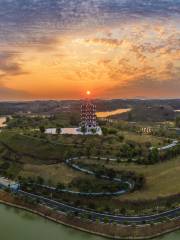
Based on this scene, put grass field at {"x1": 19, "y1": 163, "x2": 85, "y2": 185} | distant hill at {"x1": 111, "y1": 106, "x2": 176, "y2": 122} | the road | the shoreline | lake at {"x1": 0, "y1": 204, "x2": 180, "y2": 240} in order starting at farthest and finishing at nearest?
1. distant hill at {"x1": 111, "y1": 106, "x2": 176, "y2": 122}
2. grass field at {"x1": 19, "y1": 163, "x2": 85, "y2": 185}
3. the road
4. lake at {"x1": 0, "y1": 204, "x2": 180, "y2": 240}
5. the shoreline

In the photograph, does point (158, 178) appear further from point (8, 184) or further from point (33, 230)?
point (8, 184)

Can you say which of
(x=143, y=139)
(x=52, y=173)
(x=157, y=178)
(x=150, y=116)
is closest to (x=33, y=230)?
(x=52, y=173)

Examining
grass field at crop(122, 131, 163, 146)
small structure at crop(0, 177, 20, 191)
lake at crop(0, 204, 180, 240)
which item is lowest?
lake at crop(0, 204, 180, 240)

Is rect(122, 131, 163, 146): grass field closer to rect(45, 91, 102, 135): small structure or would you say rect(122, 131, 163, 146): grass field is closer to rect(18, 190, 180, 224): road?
rect(45, 91, 102, 135): small structure

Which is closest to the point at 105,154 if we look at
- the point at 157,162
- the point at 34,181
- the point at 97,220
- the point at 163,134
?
the point at 157,162

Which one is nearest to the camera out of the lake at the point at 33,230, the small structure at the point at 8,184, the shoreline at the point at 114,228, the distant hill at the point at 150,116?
the shoreline at the point at 114,228

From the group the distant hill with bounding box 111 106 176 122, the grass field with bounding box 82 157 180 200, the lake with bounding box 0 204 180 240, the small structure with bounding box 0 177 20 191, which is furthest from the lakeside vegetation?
the distant hill with bounding box 111 106 176 122

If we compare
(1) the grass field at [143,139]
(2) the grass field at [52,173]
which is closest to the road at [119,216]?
(2) the grass field at [52,173]

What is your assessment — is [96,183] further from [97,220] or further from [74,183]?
[97,220]

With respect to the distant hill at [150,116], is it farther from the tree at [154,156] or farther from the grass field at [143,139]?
the tree at [154,156]
